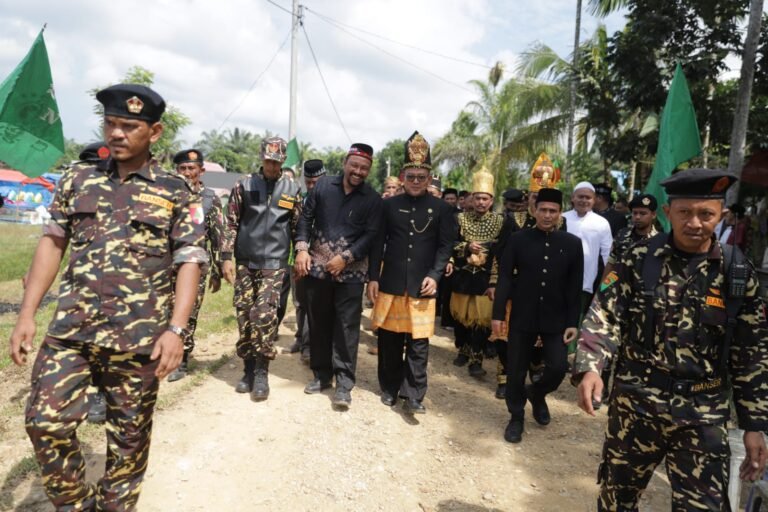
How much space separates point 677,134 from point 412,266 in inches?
147

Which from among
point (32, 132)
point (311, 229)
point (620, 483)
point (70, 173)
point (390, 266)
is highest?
point (32, 132)

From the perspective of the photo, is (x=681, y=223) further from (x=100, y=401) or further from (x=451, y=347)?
(x=451, y=347)

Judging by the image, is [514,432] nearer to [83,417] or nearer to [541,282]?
[541,282]

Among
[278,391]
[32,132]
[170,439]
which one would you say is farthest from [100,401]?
[32,132]

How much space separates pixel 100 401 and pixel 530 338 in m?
3.59

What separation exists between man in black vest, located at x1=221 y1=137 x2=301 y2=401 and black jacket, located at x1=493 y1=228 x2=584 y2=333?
1.96m

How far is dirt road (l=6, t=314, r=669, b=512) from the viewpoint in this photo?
335 centimetres

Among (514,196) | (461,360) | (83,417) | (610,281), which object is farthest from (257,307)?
(514,196)

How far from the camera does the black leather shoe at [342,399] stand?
464 cm

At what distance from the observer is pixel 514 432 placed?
443 centimetres

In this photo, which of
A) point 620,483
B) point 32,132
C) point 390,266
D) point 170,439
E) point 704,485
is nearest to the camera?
point 704,485

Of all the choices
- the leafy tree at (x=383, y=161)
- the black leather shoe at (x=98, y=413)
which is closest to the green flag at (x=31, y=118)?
the black leather shoe at (x=98, y=413)

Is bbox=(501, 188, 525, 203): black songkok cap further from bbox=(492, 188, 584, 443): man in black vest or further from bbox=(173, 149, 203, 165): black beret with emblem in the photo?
bbox=(173, 149, 203, 165): black beret with emblem

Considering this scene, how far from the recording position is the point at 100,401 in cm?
440
